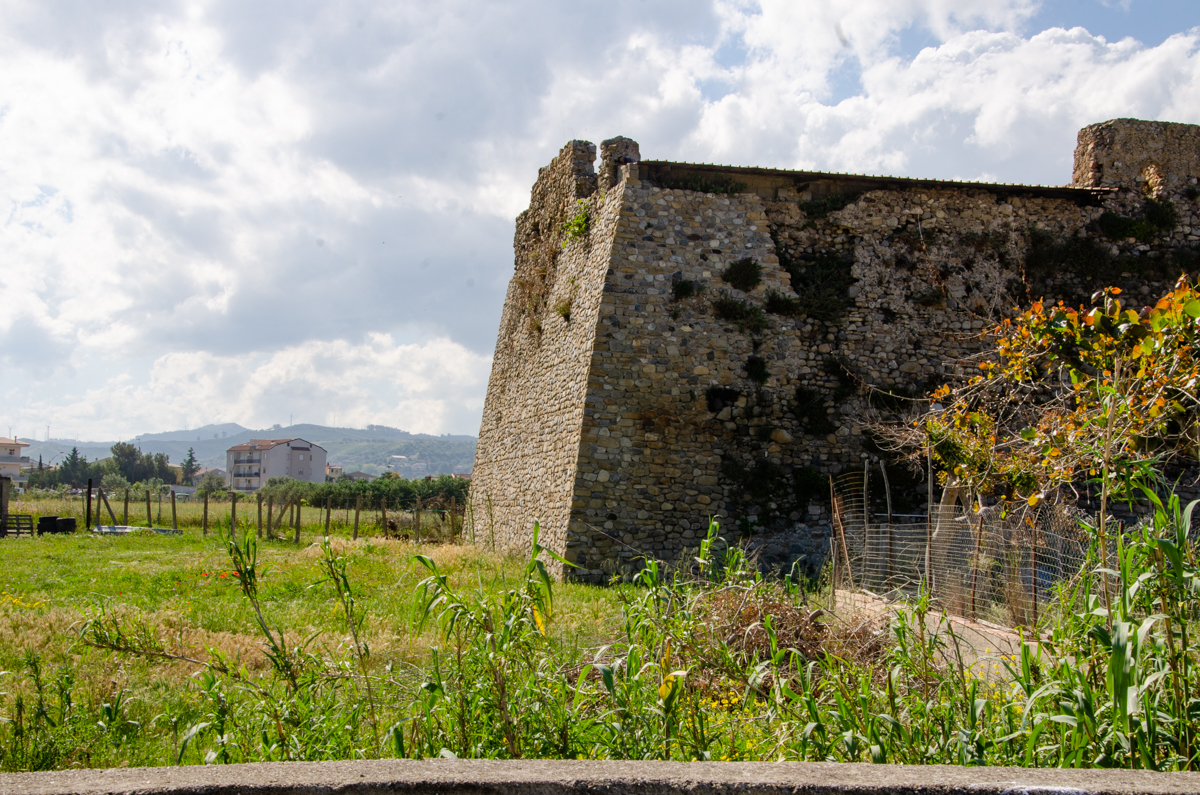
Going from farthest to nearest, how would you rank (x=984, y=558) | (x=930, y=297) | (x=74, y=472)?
(x=74, y=472) → (x=930, y=297) → (x=984, y=558)

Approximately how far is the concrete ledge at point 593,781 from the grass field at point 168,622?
1.03 meters

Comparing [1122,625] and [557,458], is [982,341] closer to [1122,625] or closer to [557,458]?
[557,458]

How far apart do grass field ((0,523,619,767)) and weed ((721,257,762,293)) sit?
573 cm

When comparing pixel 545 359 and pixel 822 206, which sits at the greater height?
pixel 822 206

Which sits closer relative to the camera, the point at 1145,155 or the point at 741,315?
the point at 741,315

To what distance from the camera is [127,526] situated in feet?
74.9

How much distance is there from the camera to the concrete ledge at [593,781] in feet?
6.41

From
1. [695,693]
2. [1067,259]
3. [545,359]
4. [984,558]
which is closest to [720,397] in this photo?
[545,359]

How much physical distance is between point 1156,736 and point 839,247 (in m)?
11.4

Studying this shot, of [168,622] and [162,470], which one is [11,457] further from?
[168,622]

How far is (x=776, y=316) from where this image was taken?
12.4m

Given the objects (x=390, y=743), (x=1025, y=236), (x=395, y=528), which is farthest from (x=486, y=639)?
(x=395, y=528)

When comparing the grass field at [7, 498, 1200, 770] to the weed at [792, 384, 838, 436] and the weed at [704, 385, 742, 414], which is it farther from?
the weed at [792, 384, 838, 436]

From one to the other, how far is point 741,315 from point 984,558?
6705 mm
